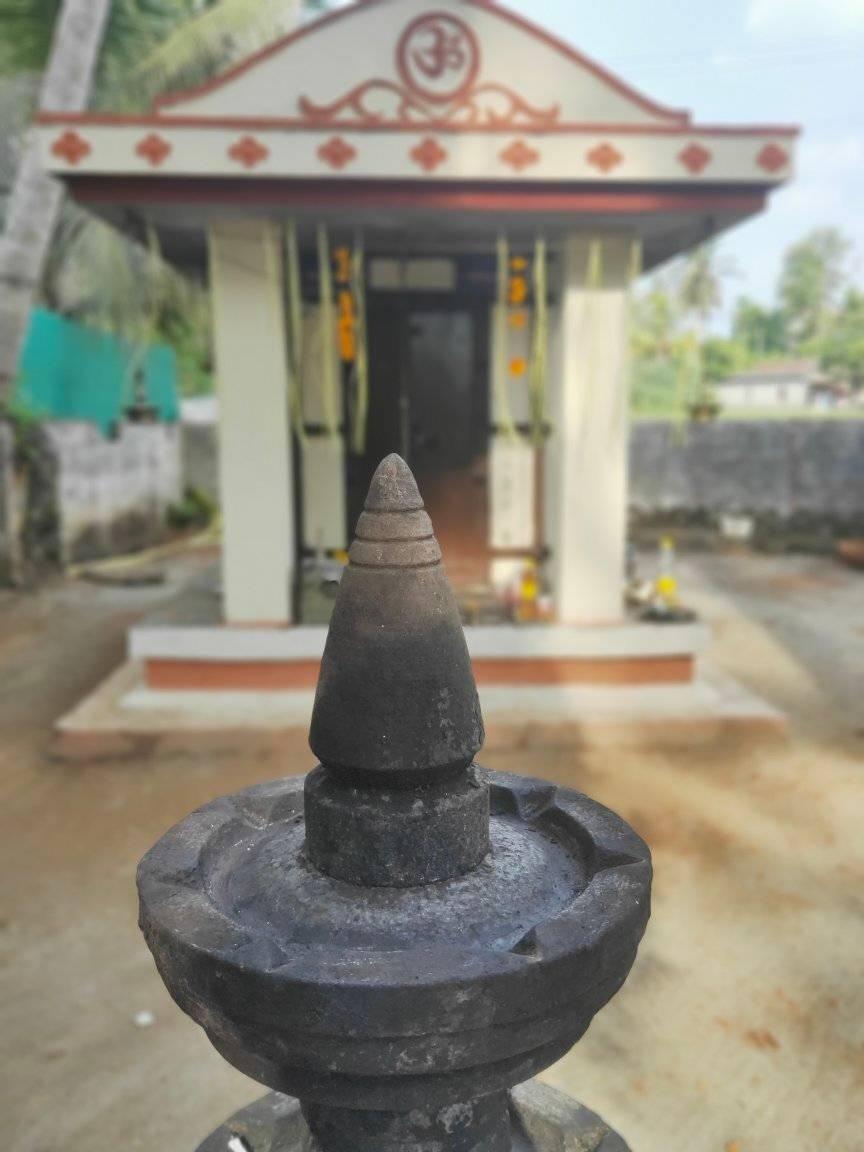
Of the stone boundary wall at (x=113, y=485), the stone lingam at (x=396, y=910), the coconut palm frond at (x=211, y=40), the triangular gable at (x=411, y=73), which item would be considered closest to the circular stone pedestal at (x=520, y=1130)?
the stone lingam at (x=396, y=910)

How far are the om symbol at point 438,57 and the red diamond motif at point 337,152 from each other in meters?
0.81

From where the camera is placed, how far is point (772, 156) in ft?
19.6

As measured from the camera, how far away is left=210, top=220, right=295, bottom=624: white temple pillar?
6578mm

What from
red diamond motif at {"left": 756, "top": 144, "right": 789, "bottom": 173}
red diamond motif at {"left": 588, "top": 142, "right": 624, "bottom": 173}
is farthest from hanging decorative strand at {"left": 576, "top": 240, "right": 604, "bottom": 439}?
red diamond motif at {"left": 756, "top": 144, "right": 789, "bottom": 173}

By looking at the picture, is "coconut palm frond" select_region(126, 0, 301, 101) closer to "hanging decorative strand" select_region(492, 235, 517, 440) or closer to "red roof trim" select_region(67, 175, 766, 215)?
"hanging decorative strand" select_region(492, 235, 517, 440)

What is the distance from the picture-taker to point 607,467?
6.89 meters

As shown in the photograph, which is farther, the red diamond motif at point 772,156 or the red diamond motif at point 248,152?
the red diamond motif at point 772,156

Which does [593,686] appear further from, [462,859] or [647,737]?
[462,859]

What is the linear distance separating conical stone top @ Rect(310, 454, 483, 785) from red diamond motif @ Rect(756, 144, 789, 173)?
5.22 meters

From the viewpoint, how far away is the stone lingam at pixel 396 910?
1.60 m

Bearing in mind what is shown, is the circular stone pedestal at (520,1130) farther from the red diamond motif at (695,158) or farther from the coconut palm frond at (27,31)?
the coconut palm frond at (27,31)

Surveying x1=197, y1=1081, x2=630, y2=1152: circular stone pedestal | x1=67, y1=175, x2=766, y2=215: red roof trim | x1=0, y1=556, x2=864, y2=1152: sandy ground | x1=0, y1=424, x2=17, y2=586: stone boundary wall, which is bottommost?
x1=0, y1=556, x2=864, y2=1152: sandy ground

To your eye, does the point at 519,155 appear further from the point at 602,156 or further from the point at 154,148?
the point at 154,148

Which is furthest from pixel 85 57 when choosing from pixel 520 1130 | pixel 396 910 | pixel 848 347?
pixel 848 347
